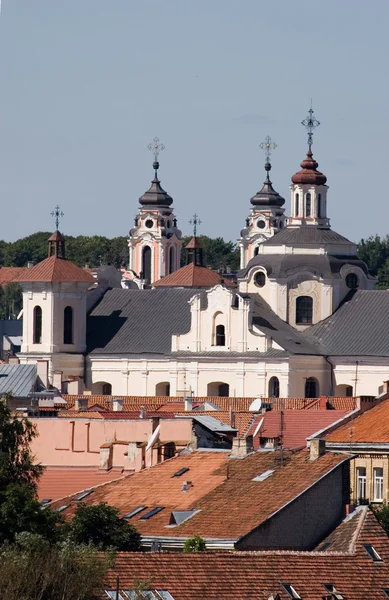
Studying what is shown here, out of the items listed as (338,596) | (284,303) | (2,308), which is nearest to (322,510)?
(338,596)

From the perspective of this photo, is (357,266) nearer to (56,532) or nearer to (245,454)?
(245,454)

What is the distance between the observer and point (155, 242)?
157m

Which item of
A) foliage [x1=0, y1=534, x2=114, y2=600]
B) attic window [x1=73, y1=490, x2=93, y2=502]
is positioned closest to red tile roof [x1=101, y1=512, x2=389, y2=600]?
foliage [x1=0, y1=534, x2=114, y2=600]

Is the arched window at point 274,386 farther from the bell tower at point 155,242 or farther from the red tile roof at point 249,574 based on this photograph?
the red tile roof at point 249,574

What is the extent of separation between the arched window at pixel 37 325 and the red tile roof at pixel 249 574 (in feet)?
249

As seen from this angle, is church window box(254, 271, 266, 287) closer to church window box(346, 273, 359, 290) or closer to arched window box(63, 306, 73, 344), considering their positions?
church window box(346, 273, 359, 290)

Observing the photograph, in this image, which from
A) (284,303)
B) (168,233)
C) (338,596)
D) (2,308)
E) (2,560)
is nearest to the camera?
(2,560)

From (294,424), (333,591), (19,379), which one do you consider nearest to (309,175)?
(19,379)

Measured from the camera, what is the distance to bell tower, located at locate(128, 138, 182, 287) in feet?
510

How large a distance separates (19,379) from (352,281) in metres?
32.8

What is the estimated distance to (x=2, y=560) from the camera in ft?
114

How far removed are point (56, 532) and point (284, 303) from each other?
228ft

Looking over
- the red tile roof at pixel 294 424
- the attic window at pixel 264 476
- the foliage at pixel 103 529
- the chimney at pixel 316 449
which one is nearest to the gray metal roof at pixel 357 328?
the red tile roof at pixel 294 424

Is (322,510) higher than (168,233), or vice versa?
(168,233)
